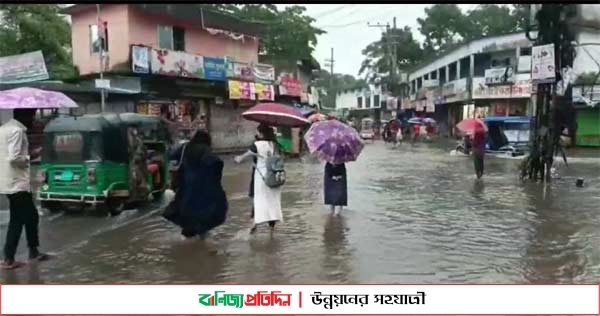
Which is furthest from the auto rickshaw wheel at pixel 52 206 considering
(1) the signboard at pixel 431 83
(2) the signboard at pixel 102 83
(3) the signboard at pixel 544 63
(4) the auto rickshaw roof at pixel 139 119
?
(1) the signboard at pixel 431 83

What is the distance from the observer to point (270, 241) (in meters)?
6.56

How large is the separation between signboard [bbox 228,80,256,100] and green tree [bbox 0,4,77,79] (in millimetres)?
2044

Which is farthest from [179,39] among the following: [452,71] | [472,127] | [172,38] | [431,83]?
[452,71]

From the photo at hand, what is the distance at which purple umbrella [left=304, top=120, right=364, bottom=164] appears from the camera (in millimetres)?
7789

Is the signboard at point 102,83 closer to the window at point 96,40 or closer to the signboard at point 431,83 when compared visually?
the window at point 96,40

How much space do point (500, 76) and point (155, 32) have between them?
1522 centimetres

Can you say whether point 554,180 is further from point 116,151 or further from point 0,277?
point 0,277

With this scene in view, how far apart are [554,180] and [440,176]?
8.16 feet

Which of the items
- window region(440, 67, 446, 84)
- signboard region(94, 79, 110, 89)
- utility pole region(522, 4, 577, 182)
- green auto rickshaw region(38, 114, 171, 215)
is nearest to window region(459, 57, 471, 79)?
window region(440, 67, 446, 84)

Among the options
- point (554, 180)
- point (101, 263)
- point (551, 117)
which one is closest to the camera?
→ point (101, 263)

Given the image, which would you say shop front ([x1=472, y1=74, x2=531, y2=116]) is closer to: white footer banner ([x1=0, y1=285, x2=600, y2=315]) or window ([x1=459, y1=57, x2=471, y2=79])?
window ([x1=459, y1=57, x2=471, y2=79])

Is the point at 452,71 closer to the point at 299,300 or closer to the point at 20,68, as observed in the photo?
the point at 20,68

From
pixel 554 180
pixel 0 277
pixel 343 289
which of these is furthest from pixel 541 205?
pixel 0 277

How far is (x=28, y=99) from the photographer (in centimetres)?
570
